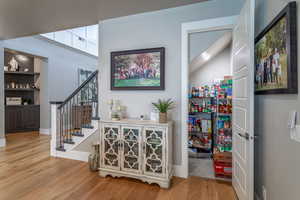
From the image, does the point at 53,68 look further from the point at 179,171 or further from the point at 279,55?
the point at 279,55

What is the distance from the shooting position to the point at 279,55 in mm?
1278

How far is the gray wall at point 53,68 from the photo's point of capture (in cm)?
481

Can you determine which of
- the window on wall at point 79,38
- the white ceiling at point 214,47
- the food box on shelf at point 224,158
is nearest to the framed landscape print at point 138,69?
the white ceiling at point 214,47

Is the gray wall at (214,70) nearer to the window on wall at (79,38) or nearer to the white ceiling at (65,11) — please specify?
the white ceiling at (65,11)

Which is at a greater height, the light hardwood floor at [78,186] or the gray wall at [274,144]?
the gray wall at [274,144]

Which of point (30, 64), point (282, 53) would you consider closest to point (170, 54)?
point (282, 53)

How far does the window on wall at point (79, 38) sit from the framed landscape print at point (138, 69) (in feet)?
12.2

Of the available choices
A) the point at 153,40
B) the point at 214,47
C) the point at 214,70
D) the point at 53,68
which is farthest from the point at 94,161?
the point at 53,68

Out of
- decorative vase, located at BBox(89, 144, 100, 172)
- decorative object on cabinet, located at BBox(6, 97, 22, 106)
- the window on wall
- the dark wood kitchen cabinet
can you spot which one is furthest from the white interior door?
decorative object on cabinet, located at BBox(6, 97, 22, 106)

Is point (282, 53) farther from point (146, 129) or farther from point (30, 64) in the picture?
point (30, 64)

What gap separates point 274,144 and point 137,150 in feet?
5.39

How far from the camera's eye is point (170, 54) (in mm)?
2568

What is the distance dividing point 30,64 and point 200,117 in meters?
6.36

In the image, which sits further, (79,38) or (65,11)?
(79,38)
